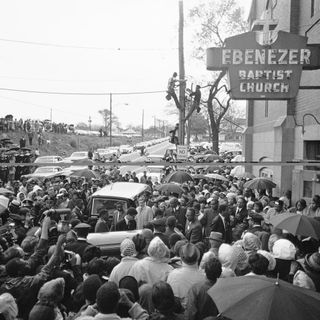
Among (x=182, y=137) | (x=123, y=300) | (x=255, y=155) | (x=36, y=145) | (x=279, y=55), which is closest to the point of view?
(x=123, y=300)

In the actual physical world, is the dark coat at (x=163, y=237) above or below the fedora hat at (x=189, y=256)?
below

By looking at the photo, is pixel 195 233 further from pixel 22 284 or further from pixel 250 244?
pixel 22 284

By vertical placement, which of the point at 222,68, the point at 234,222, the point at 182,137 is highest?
the point at 222,68

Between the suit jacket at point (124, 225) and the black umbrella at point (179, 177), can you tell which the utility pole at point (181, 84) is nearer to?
the black umbrella at point (179, 177)

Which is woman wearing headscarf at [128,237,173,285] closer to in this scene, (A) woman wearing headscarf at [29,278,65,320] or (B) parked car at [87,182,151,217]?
(A) woman wearing headscarf at [29,278,65,320]

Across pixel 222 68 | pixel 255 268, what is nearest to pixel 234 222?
pixel 222 68

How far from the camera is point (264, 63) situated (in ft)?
40.9

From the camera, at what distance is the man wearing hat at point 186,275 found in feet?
16.6

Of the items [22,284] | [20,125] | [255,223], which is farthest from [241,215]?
[20,125]

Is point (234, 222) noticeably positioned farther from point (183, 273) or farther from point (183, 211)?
point (183, 273)

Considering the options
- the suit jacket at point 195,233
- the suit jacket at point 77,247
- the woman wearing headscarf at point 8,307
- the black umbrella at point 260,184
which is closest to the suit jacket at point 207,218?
the suit jacket at point 195,233

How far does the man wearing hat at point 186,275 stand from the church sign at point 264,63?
26.8 ft

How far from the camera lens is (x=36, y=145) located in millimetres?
44844

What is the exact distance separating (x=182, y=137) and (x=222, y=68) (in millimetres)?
8808
